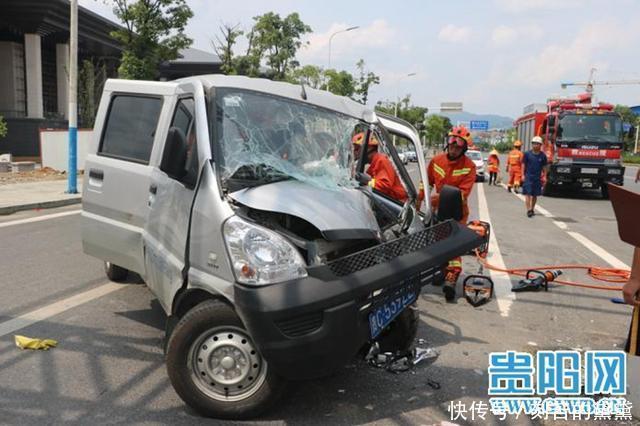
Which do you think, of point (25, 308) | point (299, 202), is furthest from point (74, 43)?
point (299, 202)

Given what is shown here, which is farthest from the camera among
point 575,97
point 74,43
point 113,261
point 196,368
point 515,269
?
point 575,97

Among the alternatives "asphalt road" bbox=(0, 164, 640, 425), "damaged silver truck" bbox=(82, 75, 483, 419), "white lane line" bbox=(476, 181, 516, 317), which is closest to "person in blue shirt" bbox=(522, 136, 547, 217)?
"white lane line" bbox=(476, 181, 516, 317)

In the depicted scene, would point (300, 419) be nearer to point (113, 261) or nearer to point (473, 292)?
point (113, 261)

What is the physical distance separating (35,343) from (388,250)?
107 inches

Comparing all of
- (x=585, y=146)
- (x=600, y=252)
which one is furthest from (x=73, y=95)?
(x=585, y=146)

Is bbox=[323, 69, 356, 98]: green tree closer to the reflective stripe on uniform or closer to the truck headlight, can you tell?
the reflective stripe on uniform

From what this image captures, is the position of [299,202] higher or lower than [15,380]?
higher

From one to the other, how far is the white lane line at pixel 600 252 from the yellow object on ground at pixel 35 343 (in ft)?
22.4

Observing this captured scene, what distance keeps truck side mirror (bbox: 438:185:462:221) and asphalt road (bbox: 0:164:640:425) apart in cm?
103

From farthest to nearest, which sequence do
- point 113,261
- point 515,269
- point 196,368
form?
point 515,269
point 113,261
point 196,368

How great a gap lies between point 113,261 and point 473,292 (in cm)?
338

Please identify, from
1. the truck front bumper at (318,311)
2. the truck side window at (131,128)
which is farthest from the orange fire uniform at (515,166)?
the truck front bumper at (318,311)

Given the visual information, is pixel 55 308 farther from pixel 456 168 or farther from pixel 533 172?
pixel 533 172

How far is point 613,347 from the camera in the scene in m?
4.48
